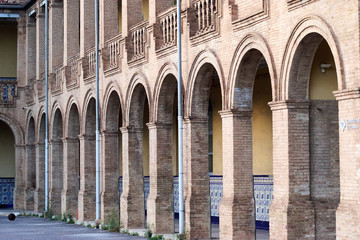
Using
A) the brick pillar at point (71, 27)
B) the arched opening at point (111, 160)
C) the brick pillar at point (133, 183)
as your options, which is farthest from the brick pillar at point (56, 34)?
the brick pillar at point (133, 183)

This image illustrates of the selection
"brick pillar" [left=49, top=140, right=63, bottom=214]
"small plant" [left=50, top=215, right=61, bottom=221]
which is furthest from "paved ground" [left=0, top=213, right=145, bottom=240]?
"brick pillar" [left=49, top=140, right=63, bottom=214]

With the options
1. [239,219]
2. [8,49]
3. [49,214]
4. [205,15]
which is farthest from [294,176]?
[8,49]

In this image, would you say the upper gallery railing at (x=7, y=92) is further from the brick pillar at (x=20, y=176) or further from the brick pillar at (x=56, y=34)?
the brick pillar at (x=56, y=34)

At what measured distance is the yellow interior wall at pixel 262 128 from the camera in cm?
2288

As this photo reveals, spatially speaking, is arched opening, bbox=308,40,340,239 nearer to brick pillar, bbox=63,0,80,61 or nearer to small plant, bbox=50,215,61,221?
brick pillar, bbox=63,0,80,61

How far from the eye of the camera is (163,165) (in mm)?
21922

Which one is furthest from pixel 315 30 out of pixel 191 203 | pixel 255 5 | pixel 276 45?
pixel 191 203

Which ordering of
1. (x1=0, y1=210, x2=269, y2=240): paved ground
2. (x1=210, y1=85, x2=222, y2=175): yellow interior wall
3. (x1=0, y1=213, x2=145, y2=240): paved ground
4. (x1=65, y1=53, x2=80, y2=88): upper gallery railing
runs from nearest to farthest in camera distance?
1. (x1=0, y1=210, x2=269, y2=240): paved ground
2. (x1=0, y1=213, x2=145, y2=240): paved ground
3. (x1=210, y1=85, x2=222, y2=175): yellow interior wall
4. (x1=65, y1=53, x2=80, y2=88): upper gallery railing

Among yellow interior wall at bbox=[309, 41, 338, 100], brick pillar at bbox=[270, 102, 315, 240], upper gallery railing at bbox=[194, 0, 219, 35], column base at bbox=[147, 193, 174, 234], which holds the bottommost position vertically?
column base at bbox=[147, 193, 174, 234]

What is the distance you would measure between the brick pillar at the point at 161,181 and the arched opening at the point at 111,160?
409 centimetres

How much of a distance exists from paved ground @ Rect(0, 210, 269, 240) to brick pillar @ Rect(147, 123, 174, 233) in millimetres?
864

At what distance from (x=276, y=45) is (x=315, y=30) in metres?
1.60

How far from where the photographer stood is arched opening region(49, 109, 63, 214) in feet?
106

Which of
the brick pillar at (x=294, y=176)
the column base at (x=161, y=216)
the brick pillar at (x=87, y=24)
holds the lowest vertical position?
the column base at (x=161, y=216)
